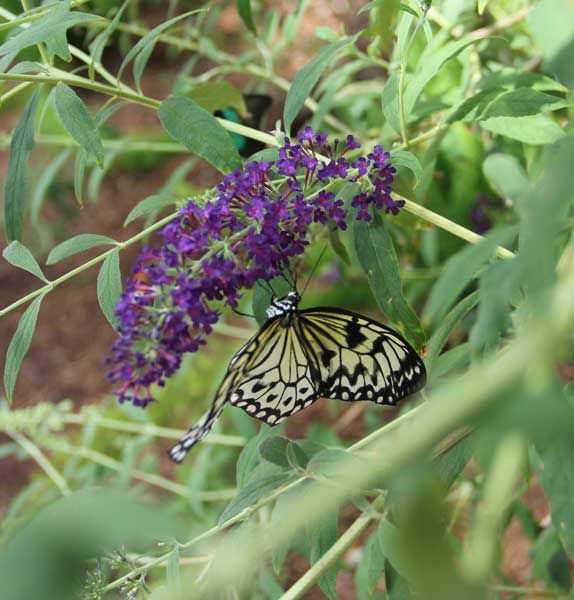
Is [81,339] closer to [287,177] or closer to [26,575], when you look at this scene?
[287,177]

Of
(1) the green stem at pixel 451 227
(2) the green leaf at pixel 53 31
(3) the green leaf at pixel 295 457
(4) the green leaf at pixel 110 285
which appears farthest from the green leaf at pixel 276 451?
(2) the green leaf at pixel 53 31

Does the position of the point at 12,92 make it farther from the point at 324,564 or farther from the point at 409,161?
the point at 324,564

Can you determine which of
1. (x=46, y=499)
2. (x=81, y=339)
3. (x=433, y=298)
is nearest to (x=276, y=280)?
(x=433, y=298)

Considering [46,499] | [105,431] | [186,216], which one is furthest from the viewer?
[105,431]

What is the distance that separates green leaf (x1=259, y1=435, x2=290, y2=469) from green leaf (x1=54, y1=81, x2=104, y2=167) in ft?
2.04

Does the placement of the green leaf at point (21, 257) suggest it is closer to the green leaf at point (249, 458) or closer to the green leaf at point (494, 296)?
the green leaf at point (249, 458)

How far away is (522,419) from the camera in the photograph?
508 millimetres

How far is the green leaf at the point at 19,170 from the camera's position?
1.54 m

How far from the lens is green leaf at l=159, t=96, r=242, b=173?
1411mm

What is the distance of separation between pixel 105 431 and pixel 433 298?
13.8 ft

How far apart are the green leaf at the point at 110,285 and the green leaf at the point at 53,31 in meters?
0.41

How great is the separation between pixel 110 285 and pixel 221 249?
322 mm

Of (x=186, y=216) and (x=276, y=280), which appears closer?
(x=186, y=216)

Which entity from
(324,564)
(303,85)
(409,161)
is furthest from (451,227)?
(324,564)
